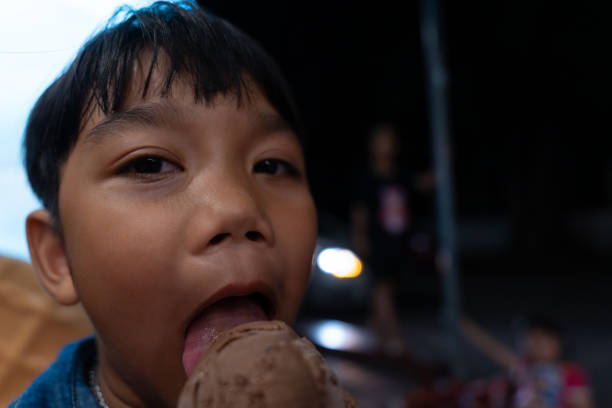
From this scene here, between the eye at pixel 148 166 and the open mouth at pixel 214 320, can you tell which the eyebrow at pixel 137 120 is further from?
the open mouth at pixel 214 320

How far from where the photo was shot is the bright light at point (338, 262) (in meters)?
6.78

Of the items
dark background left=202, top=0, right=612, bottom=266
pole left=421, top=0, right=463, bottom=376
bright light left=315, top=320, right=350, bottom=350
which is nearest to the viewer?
pole left=421, top=0, right=463, bottom=376

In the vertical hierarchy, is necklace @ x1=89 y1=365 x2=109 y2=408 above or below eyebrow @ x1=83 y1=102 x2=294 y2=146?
below

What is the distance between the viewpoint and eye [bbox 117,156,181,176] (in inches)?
33.9

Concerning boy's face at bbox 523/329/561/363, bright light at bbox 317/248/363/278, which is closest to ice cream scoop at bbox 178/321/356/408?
boy's face at bbox 523/329/561/363

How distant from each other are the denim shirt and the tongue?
39 cm

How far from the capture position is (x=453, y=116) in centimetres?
1320

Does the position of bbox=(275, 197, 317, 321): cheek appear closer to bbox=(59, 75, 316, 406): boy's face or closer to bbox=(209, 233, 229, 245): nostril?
bbox=(59, 75, 316, 406): boy's face

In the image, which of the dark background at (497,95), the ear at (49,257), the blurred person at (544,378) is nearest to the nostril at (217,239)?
the ear at (49,257)

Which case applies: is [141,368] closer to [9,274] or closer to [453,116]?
[9,274]

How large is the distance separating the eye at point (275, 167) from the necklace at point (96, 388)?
1.90ft

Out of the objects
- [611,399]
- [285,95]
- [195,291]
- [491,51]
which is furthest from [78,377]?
[491,51]

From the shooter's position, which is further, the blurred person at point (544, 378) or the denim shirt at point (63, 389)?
the blurred person at point (544, 378)

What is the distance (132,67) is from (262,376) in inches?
23.5
